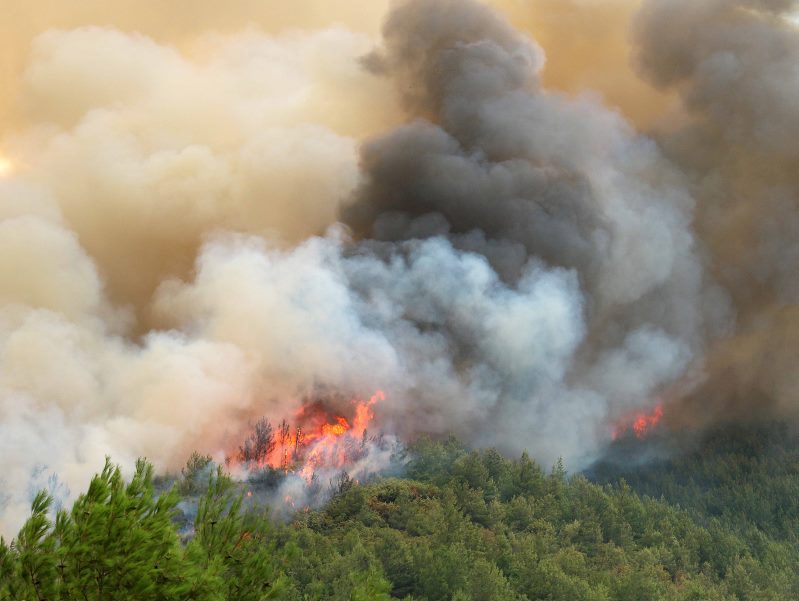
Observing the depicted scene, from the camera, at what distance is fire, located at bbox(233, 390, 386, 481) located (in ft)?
161

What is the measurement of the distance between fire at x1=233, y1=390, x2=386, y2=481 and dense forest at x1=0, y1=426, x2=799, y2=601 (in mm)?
2302

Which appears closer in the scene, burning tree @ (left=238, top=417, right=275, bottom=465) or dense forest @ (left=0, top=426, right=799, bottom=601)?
dense forest @ (left=0, top=426, right=799, bottom=601)

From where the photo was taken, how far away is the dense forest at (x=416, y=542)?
595 inches

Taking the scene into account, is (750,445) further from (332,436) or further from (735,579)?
(332,436)

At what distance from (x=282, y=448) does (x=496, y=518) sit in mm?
16484

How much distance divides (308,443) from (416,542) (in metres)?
9.53

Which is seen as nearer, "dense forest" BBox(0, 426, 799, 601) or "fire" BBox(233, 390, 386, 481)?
"dense forest" BBox(0, 426, 799, 601)

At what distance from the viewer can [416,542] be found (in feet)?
157

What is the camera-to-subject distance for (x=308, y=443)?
52.3 meters

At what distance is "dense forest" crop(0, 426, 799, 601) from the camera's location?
49.6 ft

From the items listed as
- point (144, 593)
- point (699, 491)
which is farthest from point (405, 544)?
point (699, 491)

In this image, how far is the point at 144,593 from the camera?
1512 centimetres

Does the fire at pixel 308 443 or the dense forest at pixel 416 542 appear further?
the fire at pixel 308 443

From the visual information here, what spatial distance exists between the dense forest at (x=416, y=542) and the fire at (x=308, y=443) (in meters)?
2.30
